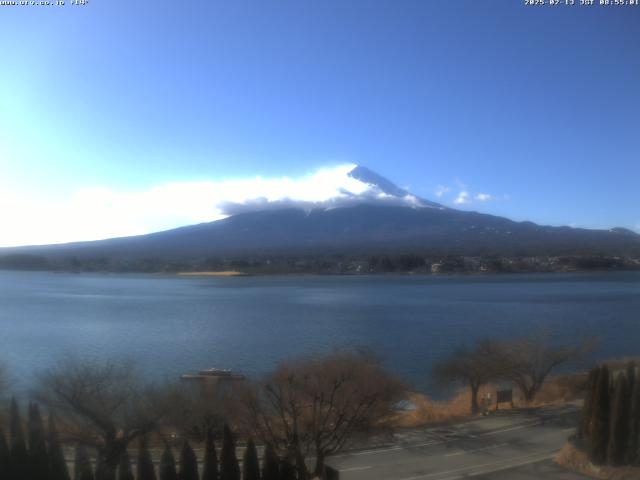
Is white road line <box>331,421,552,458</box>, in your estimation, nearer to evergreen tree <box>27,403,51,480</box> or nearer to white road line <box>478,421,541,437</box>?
white road line <box>478,421,541,437</box>

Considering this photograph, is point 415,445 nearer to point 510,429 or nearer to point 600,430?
point 510,429

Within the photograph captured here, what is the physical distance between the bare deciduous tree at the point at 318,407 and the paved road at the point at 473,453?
339mm

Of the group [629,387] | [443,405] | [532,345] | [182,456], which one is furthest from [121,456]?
[532,345]

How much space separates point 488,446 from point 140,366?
7368 mm

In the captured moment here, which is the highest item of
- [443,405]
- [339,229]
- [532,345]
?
[339,229]

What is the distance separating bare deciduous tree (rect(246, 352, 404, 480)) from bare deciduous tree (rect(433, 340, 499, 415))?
3.12 m

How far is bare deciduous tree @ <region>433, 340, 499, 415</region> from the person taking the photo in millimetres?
8945

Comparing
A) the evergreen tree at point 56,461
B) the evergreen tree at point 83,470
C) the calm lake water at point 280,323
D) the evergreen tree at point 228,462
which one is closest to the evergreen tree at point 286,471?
the evergreen tree at point 228,462

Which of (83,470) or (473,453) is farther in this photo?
(473,453)

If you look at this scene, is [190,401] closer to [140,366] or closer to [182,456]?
[182,456]

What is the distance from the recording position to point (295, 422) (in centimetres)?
508

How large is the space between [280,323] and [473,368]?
34.3ft

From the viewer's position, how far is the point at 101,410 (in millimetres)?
5344

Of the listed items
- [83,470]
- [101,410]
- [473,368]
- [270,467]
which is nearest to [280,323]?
[473,368]
